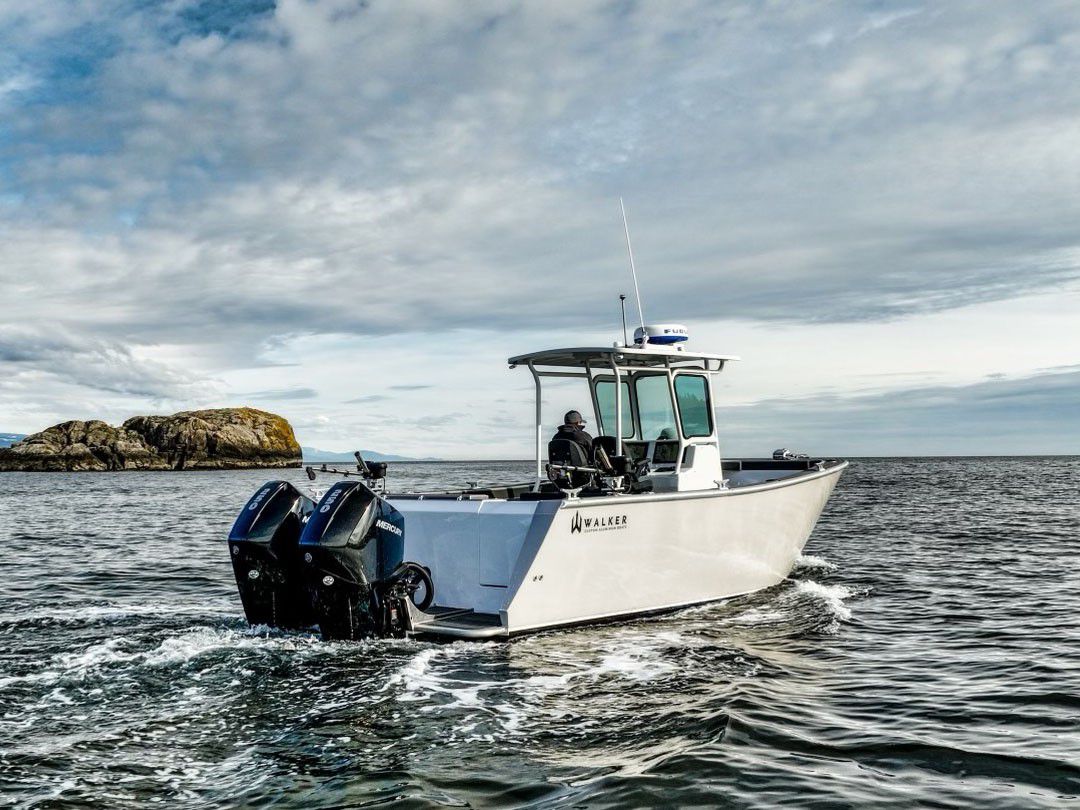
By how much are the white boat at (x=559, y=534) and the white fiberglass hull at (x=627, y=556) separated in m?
0.02

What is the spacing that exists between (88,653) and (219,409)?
120892mm

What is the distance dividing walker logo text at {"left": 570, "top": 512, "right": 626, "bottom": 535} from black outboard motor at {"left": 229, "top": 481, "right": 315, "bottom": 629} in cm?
260

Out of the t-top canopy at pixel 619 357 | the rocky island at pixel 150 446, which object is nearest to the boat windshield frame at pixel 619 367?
the t-top canopy at pixel 619 357

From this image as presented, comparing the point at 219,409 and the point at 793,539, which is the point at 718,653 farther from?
the point at 219,409

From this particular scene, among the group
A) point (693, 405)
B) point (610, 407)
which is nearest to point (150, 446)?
point (610, 407)

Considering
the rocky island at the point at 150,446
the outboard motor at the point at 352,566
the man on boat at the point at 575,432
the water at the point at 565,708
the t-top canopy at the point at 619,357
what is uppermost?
the rocky island at the point at 150,446

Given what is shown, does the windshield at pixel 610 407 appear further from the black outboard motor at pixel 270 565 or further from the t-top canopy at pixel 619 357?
the black outboard motor at pixel 270 565

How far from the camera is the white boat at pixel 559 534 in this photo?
25.8 feet

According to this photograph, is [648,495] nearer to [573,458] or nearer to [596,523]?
[596,523]

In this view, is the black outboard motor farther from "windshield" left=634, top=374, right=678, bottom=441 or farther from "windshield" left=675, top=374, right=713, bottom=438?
"windshield" left=675, top=374, right=713, bottom=438

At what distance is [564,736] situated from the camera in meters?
5.93

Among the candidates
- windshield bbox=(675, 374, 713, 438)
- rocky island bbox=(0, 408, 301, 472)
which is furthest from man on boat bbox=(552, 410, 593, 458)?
rocky island bbox=(0, 408, 301, 472)

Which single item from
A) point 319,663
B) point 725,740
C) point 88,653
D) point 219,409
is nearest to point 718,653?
point 725,740

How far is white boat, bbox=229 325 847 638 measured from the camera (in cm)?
788
